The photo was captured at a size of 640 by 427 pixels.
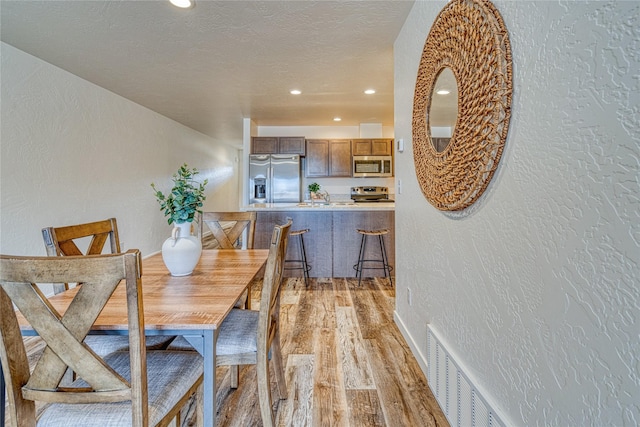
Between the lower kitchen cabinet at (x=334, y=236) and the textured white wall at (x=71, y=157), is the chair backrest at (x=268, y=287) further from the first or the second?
the textured white wall at (x=71, y=157)

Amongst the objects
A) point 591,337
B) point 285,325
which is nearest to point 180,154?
point 285,325

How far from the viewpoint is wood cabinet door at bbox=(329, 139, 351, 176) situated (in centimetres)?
564

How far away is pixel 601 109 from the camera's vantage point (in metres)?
0.66

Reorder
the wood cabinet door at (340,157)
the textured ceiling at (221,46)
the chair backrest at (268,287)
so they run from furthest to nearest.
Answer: the wood cabinet door at (340,157) < the textured ceiling at (221,46) < the chair backrest at (268,287)

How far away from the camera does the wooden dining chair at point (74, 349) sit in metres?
0.75

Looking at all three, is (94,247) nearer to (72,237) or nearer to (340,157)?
(72,237)

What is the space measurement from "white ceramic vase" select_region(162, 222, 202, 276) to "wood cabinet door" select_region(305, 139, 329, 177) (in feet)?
14.1

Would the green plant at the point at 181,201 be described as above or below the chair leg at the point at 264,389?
above

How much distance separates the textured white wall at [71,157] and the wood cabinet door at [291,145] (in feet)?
6.98

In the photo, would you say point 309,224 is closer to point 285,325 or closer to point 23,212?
point 285,325

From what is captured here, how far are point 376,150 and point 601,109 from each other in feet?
16.5

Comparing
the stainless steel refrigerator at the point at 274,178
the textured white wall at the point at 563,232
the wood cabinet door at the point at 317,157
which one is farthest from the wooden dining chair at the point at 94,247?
the wood cabinet door at the point at 317,157

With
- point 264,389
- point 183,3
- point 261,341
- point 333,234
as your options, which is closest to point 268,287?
point 261,341

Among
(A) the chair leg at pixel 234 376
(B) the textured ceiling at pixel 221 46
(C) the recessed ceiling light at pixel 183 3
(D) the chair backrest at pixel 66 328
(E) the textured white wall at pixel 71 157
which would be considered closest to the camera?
(D) the chair backrest at pixel 66 328
